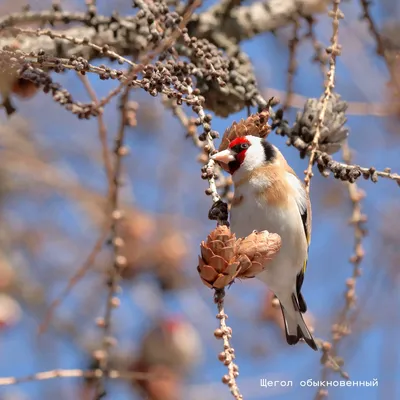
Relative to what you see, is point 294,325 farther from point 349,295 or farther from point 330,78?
point 330,78

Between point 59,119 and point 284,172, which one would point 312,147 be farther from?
point 59,119

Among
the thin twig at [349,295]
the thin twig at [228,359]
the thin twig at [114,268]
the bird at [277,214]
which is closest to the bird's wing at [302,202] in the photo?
the bird at [277,214]

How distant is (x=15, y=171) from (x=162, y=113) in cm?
95

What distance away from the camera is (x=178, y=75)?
1356 mm

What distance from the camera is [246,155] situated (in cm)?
177

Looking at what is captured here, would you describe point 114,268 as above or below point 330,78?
below

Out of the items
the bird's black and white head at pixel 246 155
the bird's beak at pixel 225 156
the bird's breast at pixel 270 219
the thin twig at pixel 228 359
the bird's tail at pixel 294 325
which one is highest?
the bird's black and white head at pixel 246 155

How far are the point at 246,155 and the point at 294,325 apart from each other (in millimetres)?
520

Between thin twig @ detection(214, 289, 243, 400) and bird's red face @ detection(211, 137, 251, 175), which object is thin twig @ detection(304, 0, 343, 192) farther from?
thin twig @ detection(214, 289, 243, 400)

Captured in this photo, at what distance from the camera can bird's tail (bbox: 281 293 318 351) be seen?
1907 mm

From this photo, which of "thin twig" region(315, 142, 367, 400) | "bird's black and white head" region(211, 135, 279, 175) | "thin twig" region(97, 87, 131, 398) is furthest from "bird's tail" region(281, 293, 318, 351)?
"thin twig" region(97, 87, 131, 398)

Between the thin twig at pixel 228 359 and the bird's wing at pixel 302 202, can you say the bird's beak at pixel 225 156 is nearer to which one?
the bird's wing at pixel 302 202

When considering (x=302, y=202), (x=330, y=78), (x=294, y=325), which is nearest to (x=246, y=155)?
(x=302, y=202)

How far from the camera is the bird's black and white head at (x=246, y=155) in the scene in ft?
5.19
